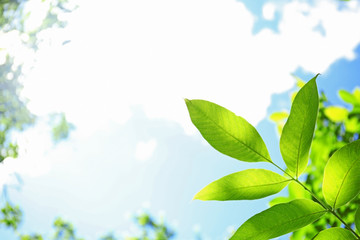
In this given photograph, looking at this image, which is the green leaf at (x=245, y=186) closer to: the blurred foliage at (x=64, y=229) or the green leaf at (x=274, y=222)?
the green leaf at (x=274, y=222)

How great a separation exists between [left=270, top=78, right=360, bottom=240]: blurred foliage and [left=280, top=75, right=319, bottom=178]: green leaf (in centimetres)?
89

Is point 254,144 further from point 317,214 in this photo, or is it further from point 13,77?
point 13,77

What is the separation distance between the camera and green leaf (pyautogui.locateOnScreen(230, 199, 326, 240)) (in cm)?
61

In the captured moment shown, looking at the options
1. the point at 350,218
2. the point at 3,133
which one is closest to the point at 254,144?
the point at 350,218

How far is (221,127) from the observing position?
64 cm

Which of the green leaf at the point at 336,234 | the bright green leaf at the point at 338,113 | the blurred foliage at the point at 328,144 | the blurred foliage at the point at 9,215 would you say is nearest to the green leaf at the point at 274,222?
the green leaf at the point at 336,234

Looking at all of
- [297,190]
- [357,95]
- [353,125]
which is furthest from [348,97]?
[297,190]

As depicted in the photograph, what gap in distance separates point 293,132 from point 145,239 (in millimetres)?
12048

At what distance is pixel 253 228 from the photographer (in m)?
0.61

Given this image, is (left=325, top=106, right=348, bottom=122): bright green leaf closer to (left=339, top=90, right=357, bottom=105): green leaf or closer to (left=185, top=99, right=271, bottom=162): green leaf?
(left=339, top=90, right=357, bottom=105): green leaf

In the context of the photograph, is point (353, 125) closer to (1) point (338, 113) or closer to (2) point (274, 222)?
(1) point (338, 113)

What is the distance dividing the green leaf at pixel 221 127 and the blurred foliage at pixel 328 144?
3.11 feet

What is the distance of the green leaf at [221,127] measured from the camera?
0.64m

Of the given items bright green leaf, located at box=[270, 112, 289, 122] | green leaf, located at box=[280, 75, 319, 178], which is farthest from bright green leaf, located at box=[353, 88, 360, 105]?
green leaf, located at box=[280, 75, 319, 178]
